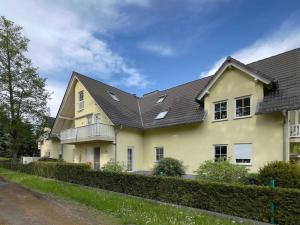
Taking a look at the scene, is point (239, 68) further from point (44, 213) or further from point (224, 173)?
point (44, 213)

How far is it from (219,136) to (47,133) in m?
22.4

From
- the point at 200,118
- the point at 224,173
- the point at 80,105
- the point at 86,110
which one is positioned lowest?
the point at 224,173

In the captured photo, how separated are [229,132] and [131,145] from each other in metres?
8.46

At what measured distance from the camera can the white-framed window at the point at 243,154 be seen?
15758mm

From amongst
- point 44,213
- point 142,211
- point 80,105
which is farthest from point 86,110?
point 142,211

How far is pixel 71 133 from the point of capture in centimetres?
2369

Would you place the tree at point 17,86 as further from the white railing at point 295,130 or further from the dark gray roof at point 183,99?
the white railing at point 295,130

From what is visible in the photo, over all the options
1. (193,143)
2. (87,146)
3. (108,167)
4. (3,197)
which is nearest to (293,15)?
(193,143)

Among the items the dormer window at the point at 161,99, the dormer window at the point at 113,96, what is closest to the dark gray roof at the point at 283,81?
the dormer window at the point at 161,99

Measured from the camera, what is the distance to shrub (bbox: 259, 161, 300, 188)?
11.0 meters

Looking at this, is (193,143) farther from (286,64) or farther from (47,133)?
(47,133)

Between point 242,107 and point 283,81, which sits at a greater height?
point 283,81

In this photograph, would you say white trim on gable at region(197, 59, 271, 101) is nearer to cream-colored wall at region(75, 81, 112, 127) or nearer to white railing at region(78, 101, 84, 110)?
cream-colored wall at region(75, 81, 112, 127)

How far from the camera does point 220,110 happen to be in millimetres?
17672
